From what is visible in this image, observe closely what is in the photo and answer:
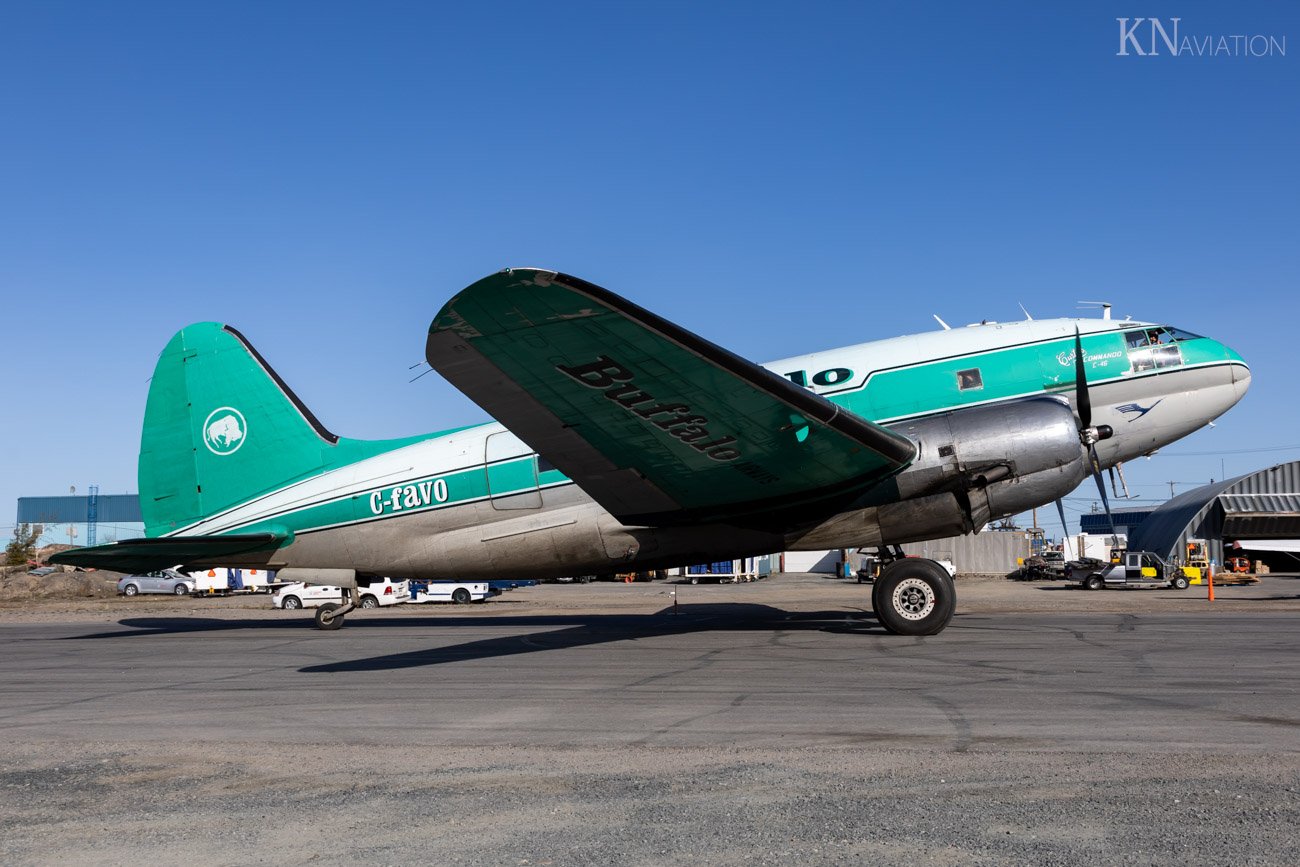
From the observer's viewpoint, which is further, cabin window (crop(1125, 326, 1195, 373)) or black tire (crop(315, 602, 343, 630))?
black tire (crop(315, 602, 343, 630))

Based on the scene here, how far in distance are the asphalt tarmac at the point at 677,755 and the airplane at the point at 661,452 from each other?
6.97ft

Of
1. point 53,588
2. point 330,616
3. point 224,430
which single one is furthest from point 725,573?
point 224,430

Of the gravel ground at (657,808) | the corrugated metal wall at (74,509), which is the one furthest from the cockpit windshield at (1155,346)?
the corrugated metal wall at (74,509)

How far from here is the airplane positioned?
12.3 metres

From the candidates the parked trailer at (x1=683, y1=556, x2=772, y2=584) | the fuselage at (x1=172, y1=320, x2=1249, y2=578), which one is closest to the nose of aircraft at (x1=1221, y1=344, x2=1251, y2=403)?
the fuselage at (x1=172, y1=320, x2=1249, y2=578)

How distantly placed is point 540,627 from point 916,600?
8048 millimetres

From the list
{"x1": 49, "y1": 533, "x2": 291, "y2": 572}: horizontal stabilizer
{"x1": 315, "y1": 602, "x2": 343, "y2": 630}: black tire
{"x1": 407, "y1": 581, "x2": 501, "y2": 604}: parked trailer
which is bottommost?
{"x1": 407, "y1": 581, "x2": 501, "y2": 604}: parked trailer

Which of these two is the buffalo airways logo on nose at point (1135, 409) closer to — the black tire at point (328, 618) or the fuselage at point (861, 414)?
the fuselage at point (861, 414)

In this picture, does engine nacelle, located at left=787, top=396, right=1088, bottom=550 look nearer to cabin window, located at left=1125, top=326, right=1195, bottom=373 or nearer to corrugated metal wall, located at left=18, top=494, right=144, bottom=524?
cabin window, located at left=1125, top=326, right=1195, bottom=373

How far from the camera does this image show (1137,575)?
45.2 m

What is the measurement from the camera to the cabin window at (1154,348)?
53.4ft

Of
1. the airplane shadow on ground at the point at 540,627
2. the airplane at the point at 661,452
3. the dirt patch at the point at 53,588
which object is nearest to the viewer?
the airplane at the point at 661,452

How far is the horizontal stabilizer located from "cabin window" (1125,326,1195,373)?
15500 millimetres

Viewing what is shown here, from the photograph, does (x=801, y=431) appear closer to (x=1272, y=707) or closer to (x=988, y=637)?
(x=988, y=637)
